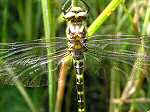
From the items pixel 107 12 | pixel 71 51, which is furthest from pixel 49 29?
pixel 107 12

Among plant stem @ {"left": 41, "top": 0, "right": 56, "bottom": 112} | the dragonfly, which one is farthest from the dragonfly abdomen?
plant stem @ {"left": 41, "top": 0, "right": 56, "bottom": 112}

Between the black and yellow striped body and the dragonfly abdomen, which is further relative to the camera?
the dragonfly abdomen

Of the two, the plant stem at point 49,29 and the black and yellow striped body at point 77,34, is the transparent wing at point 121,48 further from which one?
the plant stem at point 49,29

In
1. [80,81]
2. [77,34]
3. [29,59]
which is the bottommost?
[80,81]

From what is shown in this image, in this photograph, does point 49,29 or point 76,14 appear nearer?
point 76,14

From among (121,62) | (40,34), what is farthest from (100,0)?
(121,62)

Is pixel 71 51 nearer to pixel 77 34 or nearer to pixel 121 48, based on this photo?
pixel 77 34

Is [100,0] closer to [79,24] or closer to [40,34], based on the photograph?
[40,34]

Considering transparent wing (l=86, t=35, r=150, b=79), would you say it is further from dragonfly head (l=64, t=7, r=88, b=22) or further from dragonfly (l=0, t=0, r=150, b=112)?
dragonfly head (l=64, t=7, r=88, b=22)
